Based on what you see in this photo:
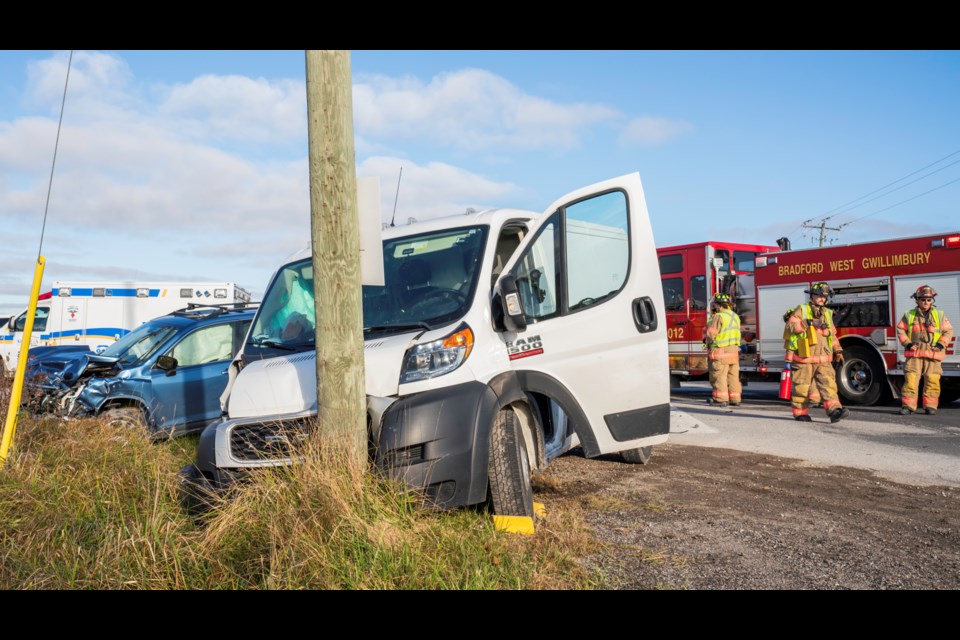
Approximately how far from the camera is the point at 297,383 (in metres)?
4.33

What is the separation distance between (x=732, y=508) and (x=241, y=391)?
3.38 metres

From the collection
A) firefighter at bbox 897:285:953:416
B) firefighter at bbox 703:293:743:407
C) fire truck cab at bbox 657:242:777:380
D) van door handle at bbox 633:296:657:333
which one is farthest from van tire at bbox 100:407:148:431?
firefighter at bbox 897:285:953:416

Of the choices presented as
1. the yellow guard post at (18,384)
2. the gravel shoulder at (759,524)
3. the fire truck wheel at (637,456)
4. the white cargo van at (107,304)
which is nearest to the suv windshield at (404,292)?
the gravel shoulder at (759,524)

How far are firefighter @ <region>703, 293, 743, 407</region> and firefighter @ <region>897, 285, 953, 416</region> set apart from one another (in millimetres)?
2451

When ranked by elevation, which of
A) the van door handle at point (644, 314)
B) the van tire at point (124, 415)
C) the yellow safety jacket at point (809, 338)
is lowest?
the van tire at point (124, 415)

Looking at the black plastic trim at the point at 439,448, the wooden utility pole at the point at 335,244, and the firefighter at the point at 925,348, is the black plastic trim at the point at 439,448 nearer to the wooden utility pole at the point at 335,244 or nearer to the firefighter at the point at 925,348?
the wooden utility pole at the point at 335,244

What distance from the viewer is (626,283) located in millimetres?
4973

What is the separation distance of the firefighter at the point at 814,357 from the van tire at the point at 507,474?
7244mm

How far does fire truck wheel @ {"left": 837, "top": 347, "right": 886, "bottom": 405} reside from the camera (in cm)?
1209

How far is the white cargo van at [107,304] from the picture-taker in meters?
16.7

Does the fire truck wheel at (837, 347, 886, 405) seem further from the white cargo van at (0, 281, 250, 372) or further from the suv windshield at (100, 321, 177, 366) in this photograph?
the white cargo van at (0, 281, 250, 372)

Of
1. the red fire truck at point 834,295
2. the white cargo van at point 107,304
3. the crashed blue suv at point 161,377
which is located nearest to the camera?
the crashed blue suv at point 161,377
